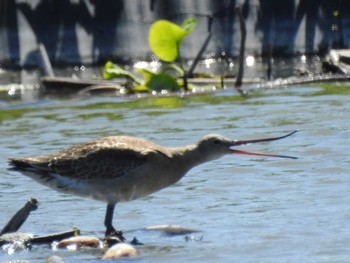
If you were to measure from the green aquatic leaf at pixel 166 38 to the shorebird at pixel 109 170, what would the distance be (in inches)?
313

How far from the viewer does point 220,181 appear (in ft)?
35.3

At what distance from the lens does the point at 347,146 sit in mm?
12000

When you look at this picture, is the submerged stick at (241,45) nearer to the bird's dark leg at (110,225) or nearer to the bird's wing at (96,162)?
the bird's wing at (96,162)

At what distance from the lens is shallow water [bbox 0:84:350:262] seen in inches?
331

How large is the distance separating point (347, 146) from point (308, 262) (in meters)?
4.30

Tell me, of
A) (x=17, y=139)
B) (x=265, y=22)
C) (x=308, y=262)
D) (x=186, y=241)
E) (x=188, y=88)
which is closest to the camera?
(x=308, y=262)

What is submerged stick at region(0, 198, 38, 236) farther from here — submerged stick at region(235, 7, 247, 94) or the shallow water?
submerged stick at region(235, 7, 247, 94)

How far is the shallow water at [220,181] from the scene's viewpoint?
8414 mm

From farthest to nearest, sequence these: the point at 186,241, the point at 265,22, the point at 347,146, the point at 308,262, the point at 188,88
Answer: the point at 265,22 → the point at 188,88 → the point at 347,146 → the point at 186,241 → the point at 308,262

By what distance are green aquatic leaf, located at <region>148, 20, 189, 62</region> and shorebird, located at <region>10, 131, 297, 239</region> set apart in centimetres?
794

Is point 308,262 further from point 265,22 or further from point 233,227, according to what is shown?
point 265,22

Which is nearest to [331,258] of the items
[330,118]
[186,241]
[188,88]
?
[186,241]

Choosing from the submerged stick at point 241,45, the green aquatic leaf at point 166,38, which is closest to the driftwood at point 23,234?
the submerged stick at point 241,45

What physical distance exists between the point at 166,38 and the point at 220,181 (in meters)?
6.59
